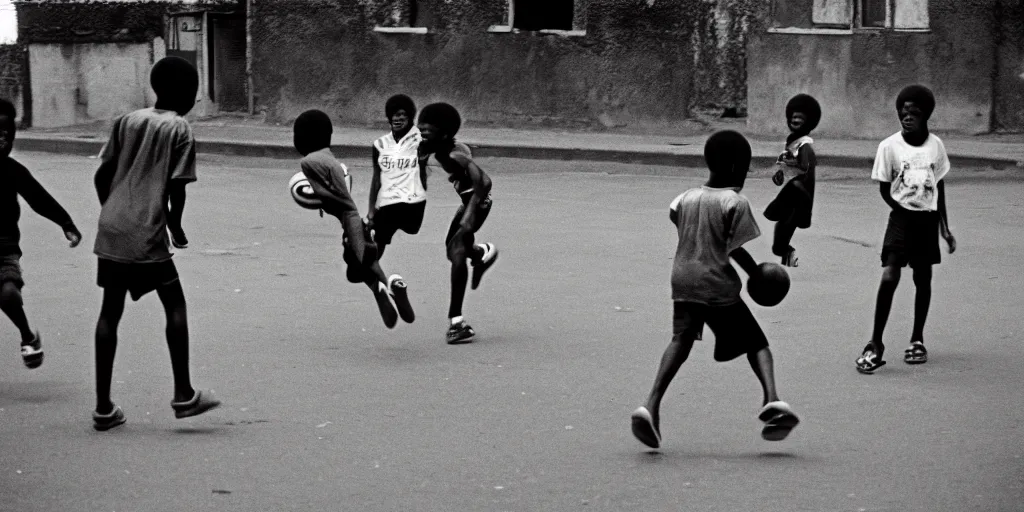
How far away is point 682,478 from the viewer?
6.04 m

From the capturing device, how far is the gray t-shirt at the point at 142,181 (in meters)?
6.62

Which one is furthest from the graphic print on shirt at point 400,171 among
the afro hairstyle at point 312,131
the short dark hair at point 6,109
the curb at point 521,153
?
the curb at point 521,153

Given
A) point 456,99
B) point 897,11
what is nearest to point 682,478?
point 897,11

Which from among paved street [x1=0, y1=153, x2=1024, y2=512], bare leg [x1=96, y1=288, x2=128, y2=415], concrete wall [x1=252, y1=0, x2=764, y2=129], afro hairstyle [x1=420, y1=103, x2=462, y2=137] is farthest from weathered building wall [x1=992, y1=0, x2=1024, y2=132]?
bare leg [x1=96, y1=288, x2=128, y2=415]

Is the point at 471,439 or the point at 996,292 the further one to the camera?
the point at 996,292

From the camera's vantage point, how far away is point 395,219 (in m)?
9.41

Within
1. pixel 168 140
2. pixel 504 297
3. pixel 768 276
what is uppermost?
pixel 168 140

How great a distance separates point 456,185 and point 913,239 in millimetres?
2578

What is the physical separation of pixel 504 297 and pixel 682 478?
4514 mm

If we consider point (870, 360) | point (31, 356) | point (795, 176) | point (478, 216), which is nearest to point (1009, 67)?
point (795, 176)

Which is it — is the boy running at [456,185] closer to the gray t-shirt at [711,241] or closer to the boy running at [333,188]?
the boy running at [333,188]

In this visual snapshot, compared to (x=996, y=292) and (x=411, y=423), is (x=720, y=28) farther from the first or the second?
(x=411, y=423)

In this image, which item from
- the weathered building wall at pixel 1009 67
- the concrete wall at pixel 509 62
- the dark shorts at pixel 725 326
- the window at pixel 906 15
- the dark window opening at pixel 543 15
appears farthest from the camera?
the dark window opening at pixel 543 15

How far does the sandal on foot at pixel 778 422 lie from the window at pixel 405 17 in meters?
18.7
